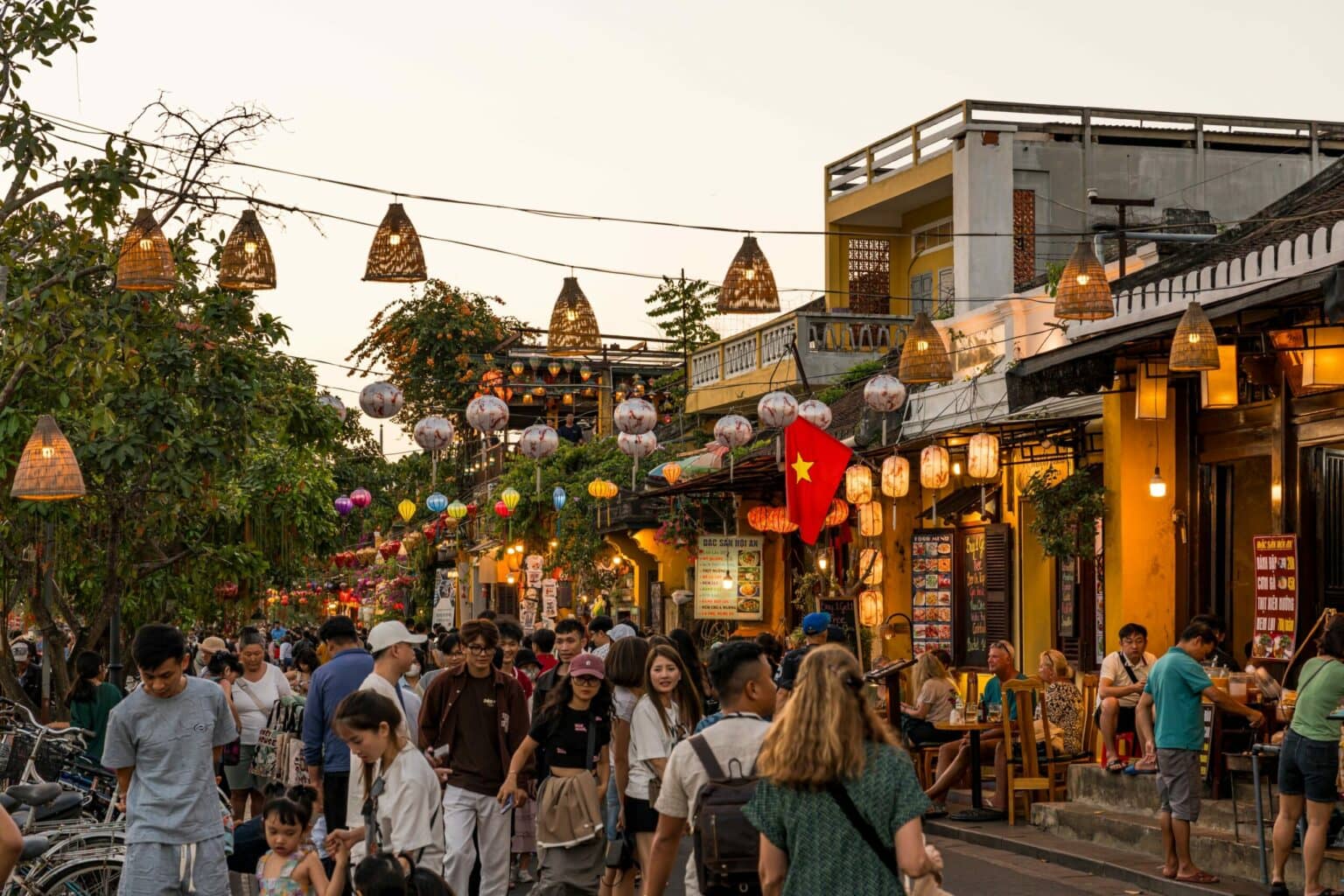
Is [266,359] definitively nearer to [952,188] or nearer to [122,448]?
[122,448]

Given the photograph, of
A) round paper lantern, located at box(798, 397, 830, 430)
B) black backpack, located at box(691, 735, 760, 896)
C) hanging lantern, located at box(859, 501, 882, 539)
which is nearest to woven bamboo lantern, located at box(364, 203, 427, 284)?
black backpack, located at box(691, 735, 760, 896)

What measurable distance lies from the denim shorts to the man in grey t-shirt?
649 cm

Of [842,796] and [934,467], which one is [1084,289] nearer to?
[934,467]

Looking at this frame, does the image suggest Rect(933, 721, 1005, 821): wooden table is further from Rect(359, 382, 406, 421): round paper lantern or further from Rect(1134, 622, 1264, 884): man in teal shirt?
Rect(359, 382, 406, 421): round paper lantern

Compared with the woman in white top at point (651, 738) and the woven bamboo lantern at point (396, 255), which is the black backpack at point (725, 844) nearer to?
the woman in white top at point (651, 738)

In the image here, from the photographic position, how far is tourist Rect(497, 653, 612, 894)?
32.3ft

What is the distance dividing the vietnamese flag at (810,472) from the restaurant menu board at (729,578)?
6.54 metres

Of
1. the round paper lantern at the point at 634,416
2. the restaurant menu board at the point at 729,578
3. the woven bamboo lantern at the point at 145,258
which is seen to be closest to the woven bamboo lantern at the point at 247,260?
the woven bamboo lantern at the point at 145,258

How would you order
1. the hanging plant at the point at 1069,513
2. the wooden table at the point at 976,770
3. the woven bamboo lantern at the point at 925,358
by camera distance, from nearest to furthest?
the woven bamboo lantern at the point at 925,358, the wooden table at the point at 976,770, the hanging plant at the point at 1069,513

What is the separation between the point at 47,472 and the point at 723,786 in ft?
26.1

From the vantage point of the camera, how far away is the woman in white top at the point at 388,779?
7848mm

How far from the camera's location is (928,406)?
23312 millimetres

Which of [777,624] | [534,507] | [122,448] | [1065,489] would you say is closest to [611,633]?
[122,448]

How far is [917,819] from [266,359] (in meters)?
13.0
